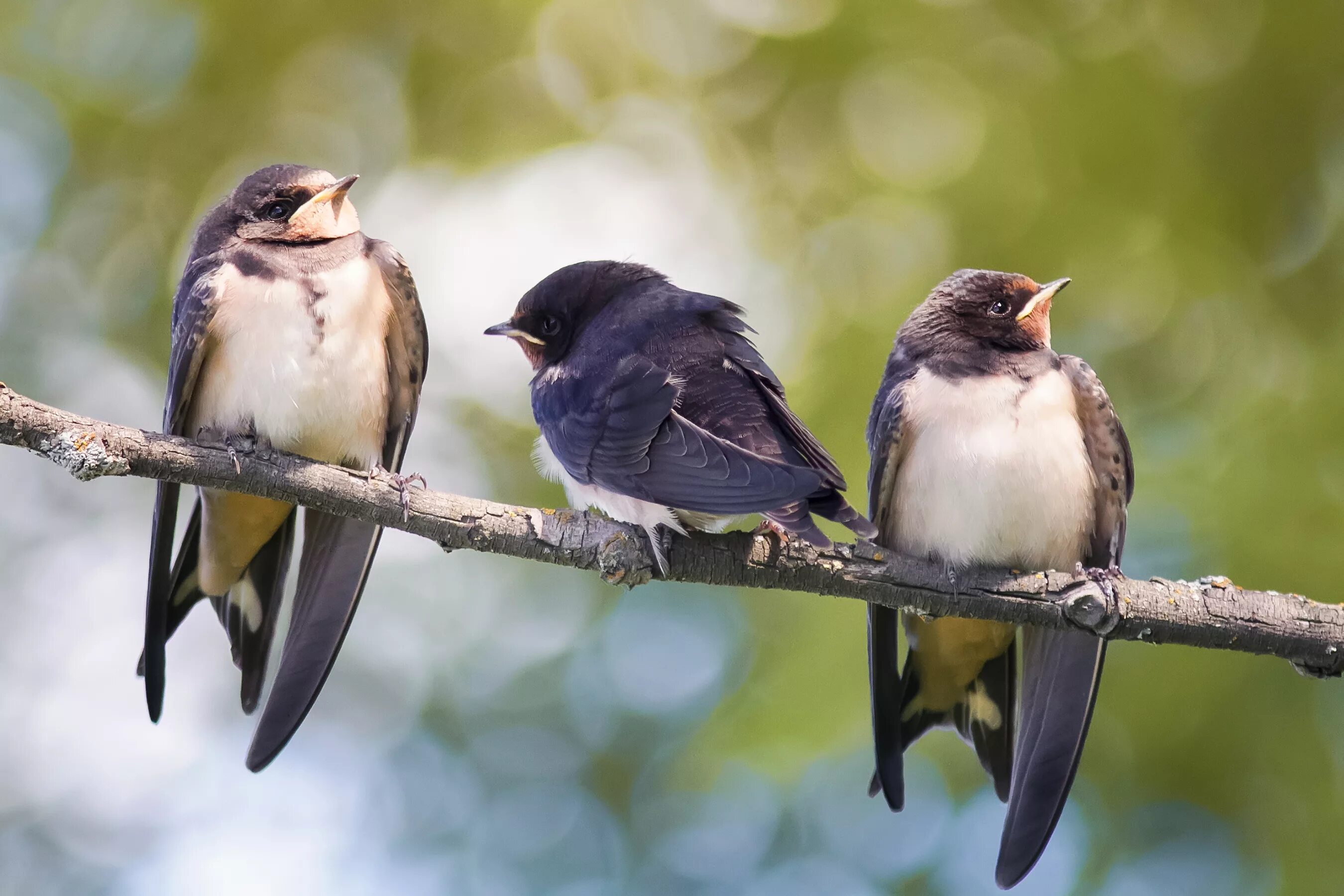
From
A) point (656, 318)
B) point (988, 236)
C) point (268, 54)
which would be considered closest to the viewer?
point (656, 318)

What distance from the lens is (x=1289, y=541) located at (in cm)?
505

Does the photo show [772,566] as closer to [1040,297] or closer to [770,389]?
[770,389]

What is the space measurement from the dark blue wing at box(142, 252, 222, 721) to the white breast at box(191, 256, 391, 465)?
4 cm

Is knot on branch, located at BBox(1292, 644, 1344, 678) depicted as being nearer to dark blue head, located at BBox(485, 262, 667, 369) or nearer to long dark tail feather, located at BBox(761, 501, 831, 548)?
long dark tail feather, located at BBox(761, 501, 831, 548)

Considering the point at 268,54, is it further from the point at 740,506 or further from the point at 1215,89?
the point at 740,506

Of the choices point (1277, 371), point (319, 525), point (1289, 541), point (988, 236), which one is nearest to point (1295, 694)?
point (1289, 541)

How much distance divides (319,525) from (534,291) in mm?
828

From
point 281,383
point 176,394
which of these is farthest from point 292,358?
point 176,394

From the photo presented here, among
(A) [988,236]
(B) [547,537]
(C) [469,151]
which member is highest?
(C) [469,151]

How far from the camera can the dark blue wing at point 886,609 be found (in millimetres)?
2736

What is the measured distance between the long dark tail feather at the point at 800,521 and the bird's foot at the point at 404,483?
710 mm

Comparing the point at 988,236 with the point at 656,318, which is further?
the point at 988,236

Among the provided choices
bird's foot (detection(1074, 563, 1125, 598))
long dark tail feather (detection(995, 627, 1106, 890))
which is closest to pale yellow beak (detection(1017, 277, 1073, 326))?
bird's foot (detection(1074, 563, 1125, 598))

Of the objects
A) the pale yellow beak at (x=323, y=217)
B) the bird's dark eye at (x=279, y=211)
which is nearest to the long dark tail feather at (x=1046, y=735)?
the pale yellow beak at (x=323, y=217)
